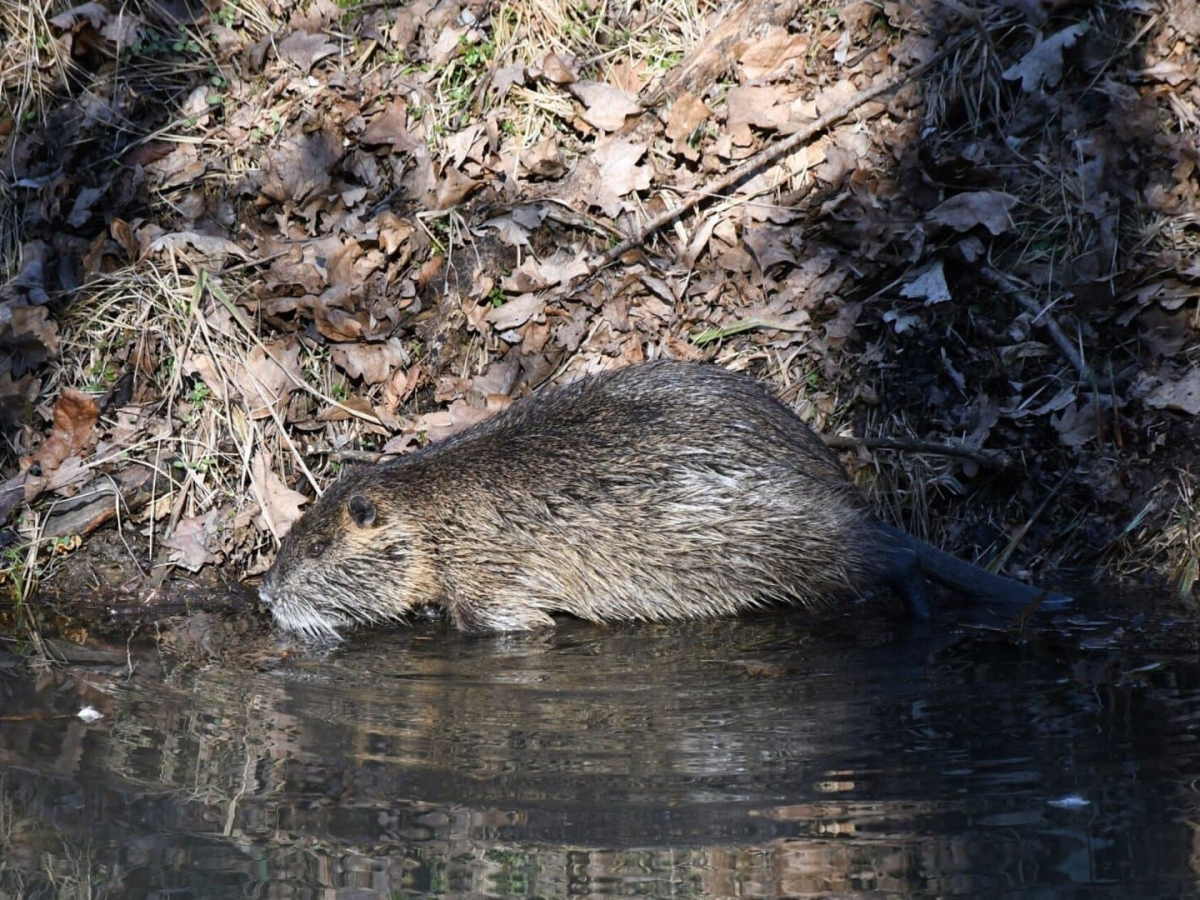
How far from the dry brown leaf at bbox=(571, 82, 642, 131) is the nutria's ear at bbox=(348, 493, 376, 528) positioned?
279cm

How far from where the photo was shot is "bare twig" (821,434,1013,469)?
599 centimetres

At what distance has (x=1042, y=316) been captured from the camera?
20.8 ft

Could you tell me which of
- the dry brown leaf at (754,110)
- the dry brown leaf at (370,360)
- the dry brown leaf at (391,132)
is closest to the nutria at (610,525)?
the dry brown leaf at (370,360)

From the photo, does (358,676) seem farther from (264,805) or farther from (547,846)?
(547,846)

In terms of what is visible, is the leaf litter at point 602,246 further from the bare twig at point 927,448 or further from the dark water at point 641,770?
the dark water at point 641,770

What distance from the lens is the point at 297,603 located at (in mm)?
5926

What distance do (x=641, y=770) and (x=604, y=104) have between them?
4679mm

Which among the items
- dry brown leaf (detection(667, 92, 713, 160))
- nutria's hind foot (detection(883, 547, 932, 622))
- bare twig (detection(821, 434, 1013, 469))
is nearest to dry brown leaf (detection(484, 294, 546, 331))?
dry brown leaf (detection(667, 92, 713, 160))

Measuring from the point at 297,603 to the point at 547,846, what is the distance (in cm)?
282

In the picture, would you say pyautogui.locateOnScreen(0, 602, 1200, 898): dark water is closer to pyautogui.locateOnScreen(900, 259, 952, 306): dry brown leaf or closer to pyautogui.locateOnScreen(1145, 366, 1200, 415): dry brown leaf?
pyautogui.locateOnScreen(1145, 366, 1200, 415): dry brown leaf

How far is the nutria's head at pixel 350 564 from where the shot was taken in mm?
5973

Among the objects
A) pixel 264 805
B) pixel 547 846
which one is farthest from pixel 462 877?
pixel 264 805

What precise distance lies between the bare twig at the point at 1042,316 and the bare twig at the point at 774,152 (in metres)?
1.28

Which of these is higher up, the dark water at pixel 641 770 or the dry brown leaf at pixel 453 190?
the dry brown leaf at pixel 453 190
